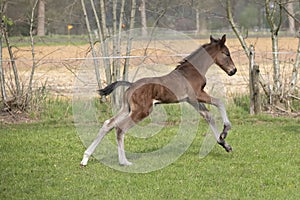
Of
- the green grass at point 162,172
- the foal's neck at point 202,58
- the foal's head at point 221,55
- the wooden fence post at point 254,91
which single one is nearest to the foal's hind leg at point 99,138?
the green grass at point 162,172

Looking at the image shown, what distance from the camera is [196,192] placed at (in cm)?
744

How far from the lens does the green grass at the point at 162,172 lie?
24.5 ft

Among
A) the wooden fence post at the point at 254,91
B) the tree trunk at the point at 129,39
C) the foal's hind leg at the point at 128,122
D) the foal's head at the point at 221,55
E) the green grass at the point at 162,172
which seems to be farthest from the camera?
the tree trunk at the point at 129,39

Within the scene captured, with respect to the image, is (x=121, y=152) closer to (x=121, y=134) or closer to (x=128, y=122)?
(x=121, y=134)

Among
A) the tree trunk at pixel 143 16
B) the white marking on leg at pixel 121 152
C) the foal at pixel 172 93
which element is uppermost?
the tree trunk at pixel 143 16

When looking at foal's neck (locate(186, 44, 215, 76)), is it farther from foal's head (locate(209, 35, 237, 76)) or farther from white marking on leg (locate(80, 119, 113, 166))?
white marking on leg (locate(80, 119, 113, 166))

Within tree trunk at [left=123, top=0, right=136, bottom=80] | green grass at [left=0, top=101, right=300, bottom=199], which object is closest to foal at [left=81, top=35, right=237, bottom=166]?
green grass at [left=0, top=101, right=300, bottom=199]

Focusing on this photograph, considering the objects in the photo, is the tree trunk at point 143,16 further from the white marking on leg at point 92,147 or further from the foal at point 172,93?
the white marking on leg at point 92,147

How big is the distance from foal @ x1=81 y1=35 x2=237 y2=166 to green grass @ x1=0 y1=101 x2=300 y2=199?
0.54 metres

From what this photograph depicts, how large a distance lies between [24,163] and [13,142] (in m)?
2.01

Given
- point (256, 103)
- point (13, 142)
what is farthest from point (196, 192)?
point (256, 103)

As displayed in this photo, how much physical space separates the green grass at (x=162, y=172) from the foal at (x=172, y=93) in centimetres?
54

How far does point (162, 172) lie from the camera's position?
28.2 feet

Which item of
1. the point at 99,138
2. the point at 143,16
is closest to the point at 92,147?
the point at 99,138
